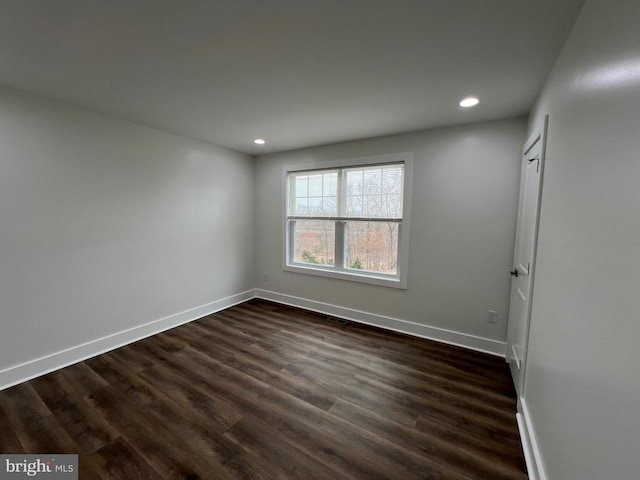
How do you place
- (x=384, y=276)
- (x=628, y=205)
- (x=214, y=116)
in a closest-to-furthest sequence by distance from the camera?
(x=628, y=205) → (x=214, y=116) → (x=384, y=276)

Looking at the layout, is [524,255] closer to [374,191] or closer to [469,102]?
[469,102]

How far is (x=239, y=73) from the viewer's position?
6.00 ft

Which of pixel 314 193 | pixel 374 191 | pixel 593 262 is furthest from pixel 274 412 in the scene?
pixel 314 193

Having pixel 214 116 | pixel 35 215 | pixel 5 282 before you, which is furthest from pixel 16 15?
pixel 5 282

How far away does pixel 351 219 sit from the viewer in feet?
11.5

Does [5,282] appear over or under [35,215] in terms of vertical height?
under

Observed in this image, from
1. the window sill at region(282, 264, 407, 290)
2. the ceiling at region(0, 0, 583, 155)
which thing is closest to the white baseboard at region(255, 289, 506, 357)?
the window sill at region(282, 264, 407, 290)

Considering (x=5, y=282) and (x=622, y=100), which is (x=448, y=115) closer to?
(x=622, y=100)

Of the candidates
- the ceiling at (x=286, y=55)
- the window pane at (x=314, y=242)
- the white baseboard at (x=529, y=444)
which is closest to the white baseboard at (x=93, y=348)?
the window pane at (x=314, y=242)

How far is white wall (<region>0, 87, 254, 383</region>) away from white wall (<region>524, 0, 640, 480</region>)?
11.8 ft

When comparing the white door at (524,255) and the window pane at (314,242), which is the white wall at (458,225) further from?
the window pane at (314,242)

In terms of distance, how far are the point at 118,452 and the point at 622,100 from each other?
286 centimetres

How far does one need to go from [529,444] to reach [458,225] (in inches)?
74.0

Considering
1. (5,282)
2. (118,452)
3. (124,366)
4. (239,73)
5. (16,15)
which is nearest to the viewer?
(16,15)
